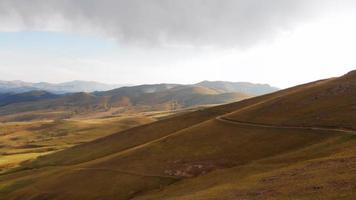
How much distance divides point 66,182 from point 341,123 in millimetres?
59987

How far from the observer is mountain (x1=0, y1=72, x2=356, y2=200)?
2114 inches

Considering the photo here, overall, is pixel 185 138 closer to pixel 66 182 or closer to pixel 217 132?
pixel 217 132

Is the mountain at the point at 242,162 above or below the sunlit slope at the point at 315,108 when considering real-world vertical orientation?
below

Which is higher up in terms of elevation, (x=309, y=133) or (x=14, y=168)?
(x=309, y=133)

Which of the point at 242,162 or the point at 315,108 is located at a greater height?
the point at 315,108

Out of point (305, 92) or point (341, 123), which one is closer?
point (341, 123)

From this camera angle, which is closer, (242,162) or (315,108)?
(242,162)

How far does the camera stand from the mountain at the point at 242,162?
5369 cm

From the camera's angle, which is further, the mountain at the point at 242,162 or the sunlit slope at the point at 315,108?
the sunlit slope at the point at 315,108

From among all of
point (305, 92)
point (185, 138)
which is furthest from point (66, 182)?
point (305, 92)

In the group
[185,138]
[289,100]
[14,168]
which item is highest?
[289,100]

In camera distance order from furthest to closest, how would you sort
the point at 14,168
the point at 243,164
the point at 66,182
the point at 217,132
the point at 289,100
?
the point at 14,168, the point at 289,100, the point at 217,132, the point at 66,182, the point at 243,164

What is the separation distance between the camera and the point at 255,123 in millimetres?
106375

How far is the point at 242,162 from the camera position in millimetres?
79625
